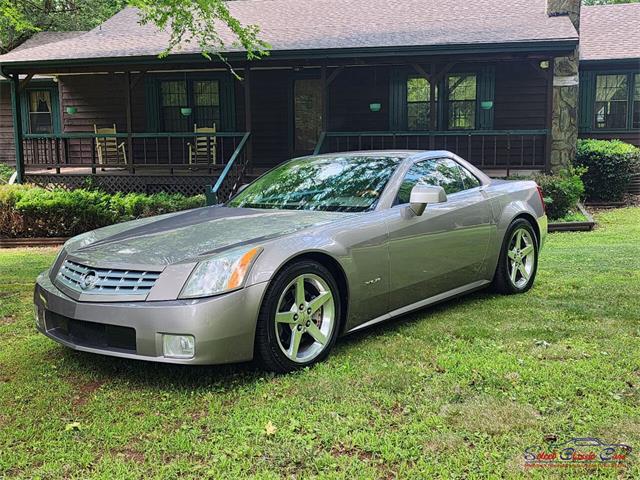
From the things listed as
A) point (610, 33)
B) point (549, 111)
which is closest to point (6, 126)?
point (549, 111)

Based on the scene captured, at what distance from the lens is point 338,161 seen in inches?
207

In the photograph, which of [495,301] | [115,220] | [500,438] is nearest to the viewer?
[500,438]

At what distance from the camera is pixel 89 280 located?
3.75 meters

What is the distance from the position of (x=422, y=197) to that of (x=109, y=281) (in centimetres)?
220

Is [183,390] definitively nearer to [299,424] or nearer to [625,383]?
[299,424]

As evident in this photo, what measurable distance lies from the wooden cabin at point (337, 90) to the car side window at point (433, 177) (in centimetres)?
748

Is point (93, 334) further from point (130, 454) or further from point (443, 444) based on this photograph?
point (443, 444)

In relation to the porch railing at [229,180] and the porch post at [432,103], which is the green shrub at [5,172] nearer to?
the porch railing at [229,180]

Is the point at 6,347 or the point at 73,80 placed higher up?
the point at 73,80

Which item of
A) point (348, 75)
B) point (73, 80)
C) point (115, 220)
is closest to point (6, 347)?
point (115, 220)

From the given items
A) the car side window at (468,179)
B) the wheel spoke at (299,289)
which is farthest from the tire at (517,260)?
the wheel spoke at (299,289)

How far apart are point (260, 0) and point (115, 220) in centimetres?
1111

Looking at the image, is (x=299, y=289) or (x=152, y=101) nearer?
(x=299, y=289)

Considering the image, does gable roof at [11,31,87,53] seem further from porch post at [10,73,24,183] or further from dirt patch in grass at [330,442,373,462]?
dirt patch in grass at [330,442,373,462]
